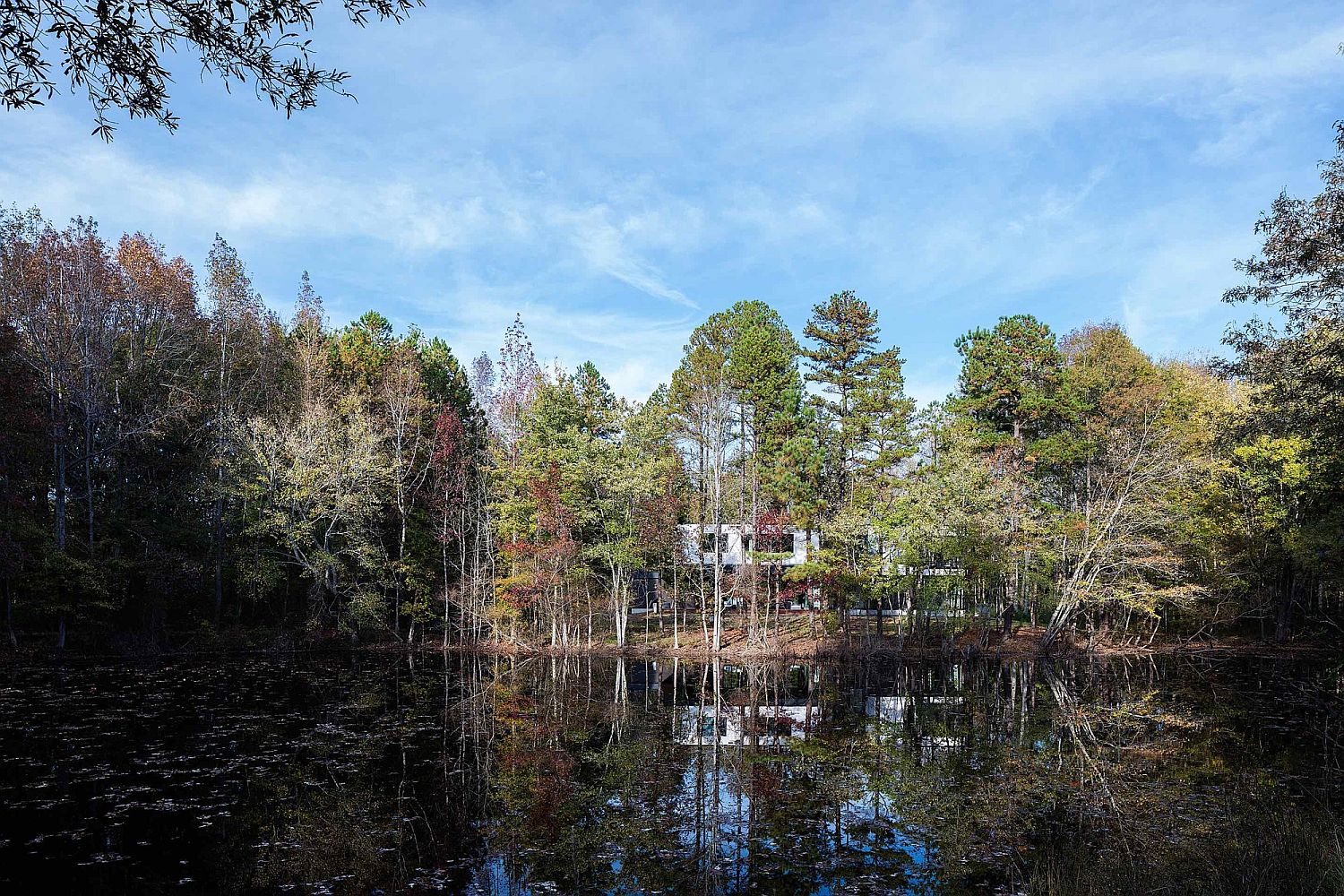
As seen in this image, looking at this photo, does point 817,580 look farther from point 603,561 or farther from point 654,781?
point 654,781

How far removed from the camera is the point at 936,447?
33594 millimetres

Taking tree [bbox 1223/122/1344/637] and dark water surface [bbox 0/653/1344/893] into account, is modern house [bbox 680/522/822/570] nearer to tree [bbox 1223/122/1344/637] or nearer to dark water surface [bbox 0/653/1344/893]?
dark water surface [bbox 0/653/1344/893]

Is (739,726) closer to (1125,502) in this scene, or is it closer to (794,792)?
(794,792)

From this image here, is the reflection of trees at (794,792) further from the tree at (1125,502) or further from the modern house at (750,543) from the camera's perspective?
the modern house at (750,543)

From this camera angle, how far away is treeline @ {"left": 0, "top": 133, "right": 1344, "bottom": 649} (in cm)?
2894

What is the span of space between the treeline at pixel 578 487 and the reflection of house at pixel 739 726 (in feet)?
28.4

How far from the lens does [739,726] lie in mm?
17219

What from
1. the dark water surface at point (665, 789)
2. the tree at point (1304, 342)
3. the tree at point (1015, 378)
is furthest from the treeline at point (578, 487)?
the tree at point (1304, 342)

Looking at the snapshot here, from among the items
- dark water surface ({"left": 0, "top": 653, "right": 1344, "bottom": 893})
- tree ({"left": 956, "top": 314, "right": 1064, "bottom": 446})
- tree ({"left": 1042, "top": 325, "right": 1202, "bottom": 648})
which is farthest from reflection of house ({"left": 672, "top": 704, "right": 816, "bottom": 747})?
tree ({"left": 956, "top": 314, "right": 1064, "bottom": 446})

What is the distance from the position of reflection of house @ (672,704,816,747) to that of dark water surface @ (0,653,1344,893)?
0.35ft

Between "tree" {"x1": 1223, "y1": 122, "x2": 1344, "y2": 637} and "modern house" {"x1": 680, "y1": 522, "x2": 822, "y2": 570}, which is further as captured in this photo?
"modern house" {"x1": 680, "y1": 522, "x2": 822, "y2": 570}

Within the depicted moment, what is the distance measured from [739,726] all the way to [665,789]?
18.2 feet

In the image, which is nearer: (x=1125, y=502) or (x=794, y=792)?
(x=794, y=792)

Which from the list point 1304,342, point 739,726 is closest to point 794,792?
point 739,726
